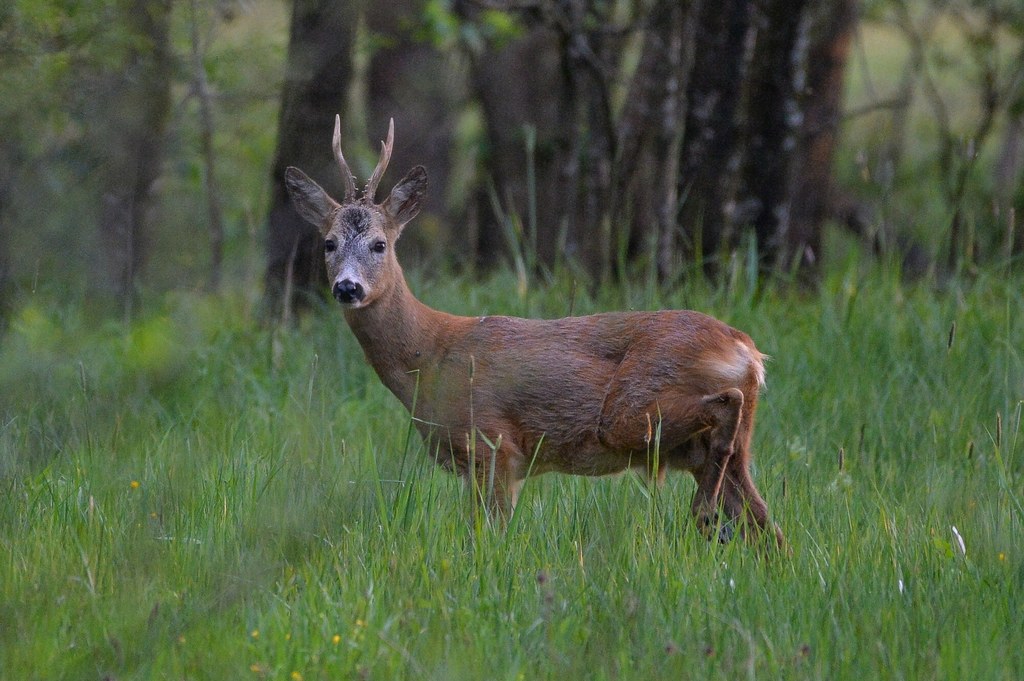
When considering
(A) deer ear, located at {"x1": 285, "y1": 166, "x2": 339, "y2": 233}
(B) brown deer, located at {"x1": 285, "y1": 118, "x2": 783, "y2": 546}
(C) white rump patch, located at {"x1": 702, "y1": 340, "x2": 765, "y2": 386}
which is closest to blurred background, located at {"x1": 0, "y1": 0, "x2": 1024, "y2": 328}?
(A) deer ear, located at {"x1": 285, "y1": 166, "x2": 339, "y2": 233}

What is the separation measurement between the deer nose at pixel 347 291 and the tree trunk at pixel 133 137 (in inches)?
30.4

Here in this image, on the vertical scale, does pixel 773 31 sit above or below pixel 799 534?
above

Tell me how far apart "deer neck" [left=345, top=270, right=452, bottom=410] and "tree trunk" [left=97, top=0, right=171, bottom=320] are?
3.02 feet

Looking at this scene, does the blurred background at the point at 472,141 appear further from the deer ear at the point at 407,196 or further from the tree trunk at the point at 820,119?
the deer ear at the point at 407,196

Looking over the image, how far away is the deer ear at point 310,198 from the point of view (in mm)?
5492

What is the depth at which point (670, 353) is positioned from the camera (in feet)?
15.4

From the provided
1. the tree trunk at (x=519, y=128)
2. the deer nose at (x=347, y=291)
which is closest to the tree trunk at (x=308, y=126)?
the deer nose at (x=347, y=291)

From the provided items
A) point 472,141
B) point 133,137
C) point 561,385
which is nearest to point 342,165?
point 133,137

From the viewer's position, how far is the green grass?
325 cm

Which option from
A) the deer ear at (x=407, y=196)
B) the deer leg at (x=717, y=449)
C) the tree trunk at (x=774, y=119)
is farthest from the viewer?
the tree trunk at (x=774, y=119)

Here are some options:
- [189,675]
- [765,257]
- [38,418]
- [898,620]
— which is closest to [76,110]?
[38,418]

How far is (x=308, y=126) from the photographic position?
7.52 m

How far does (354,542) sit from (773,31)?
16.8ft

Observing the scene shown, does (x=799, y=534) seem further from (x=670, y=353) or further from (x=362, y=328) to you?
(x=362, y=328)
